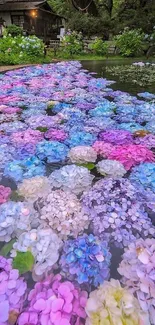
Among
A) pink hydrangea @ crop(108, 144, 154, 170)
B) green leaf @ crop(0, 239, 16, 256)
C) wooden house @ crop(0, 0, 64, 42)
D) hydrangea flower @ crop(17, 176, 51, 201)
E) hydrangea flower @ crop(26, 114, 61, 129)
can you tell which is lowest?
green leaf @ crop(0, 239, 16, 256)

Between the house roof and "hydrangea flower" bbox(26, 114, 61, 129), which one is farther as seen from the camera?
the house roof

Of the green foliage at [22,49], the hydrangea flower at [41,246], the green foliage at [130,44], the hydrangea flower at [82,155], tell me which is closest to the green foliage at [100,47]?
the green foliage at [130,44]

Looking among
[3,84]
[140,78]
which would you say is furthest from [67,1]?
[3,84]

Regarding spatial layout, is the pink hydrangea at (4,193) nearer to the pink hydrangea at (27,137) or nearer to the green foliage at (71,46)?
the pink hydrangea at (27,137)

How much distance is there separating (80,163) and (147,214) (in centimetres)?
120

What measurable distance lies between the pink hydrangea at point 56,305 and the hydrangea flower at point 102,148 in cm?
200

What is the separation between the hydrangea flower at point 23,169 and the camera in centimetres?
281

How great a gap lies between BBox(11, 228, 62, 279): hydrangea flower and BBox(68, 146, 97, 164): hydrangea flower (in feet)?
4.30

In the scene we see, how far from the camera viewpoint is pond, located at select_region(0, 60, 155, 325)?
4.89 feet

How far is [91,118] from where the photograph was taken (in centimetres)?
457

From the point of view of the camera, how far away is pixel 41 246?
72.3 inches

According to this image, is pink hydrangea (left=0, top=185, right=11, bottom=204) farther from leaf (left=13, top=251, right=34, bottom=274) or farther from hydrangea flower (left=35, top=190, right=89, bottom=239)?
leaf (left=13, top=251, right=34, bottom=274)

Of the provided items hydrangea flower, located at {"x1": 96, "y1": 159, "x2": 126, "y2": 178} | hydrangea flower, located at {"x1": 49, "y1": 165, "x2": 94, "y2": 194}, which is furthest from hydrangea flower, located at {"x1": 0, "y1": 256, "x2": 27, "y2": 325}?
hydrangea flower, located at {"x1": 96, "y1": 159, "x2": 126, "y2": 178}

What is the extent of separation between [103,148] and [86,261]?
193 cm
